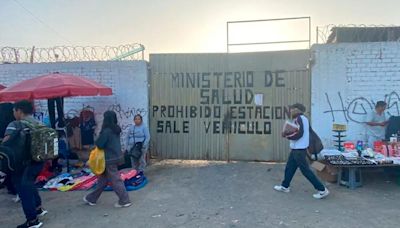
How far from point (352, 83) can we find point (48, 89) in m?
6.14

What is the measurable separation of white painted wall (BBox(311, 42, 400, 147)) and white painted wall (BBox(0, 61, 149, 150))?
394 cm

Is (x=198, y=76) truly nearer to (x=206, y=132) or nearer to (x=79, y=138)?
(x=206, y=132)

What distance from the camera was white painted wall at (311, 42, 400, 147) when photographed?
24.5 ft

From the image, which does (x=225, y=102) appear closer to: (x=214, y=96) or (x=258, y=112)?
(x=214, y=96)

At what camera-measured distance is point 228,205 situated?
18.1 feet

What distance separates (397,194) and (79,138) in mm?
6793

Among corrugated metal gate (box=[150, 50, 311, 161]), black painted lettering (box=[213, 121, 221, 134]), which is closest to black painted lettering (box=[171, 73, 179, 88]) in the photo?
corrugated metal gate (box=[150, 50, 311, 161])

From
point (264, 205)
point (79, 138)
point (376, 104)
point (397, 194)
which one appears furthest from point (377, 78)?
point (79, 138)

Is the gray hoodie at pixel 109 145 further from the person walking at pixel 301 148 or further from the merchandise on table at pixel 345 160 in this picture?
the merchandise on table at pixel 345 160

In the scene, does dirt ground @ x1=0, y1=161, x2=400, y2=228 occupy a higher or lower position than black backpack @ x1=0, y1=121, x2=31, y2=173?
lower

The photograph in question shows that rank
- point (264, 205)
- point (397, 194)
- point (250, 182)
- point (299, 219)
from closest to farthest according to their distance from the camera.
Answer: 1. point (299, 219)
2. point (264, 205)
3. point (397, 194)
4. point (250, 182)

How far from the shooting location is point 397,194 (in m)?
5.91

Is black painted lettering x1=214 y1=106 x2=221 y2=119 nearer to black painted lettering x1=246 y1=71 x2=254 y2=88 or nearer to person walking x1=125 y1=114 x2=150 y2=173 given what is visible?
black painted lettering x1=246 y1=71 x2=254 y2=88

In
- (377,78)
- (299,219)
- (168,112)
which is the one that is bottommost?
(299,219)
